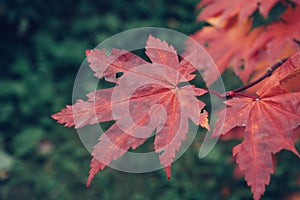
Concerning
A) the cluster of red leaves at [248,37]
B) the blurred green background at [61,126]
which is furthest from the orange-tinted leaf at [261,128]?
the blurred green background at [61,126]

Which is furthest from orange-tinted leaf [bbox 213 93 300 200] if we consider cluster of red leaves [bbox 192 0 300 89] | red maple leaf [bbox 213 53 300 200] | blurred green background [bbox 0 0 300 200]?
blurred green background [bbox 0 0 300 200]

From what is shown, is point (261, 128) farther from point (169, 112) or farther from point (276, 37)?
point (276, 37)

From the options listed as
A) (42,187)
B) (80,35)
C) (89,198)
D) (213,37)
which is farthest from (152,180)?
(80,35)

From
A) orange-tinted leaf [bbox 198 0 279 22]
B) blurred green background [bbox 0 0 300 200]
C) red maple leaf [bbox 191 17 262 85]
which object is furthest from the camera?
blurred green background [bbox 0 0 300 200]

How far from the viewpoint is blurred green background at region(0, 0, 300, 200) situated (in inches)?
87.7

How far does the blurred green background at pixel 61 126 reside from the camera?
2229 millimetres

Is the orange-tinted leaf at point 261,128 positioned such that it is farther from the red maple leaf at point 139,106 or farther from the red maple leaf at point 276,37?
the red maple leaf at point 276,37

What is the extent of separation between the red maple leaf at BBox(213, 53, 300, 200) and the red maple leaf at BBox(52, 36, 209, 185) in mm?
95

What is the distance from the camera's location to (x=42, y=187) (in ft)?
7.46

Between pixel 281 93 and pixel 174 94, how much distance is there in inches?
9.6

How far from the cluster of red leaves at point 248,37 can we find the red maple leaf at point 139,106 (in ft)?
1.48

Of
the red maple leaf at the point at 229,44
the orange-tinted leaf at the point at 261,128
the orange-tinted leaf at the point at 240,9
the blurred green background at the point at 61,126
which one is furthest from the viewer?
the blurred green background at the point at 61,126

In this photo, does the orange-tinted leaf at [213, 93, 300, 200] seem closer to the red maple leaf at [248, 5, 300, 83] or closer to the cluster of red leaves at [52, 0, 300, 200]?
the cluster of red leaves at [52, 0, 300, 200]

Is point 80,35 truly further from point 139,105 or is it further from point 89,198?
point 139,105
